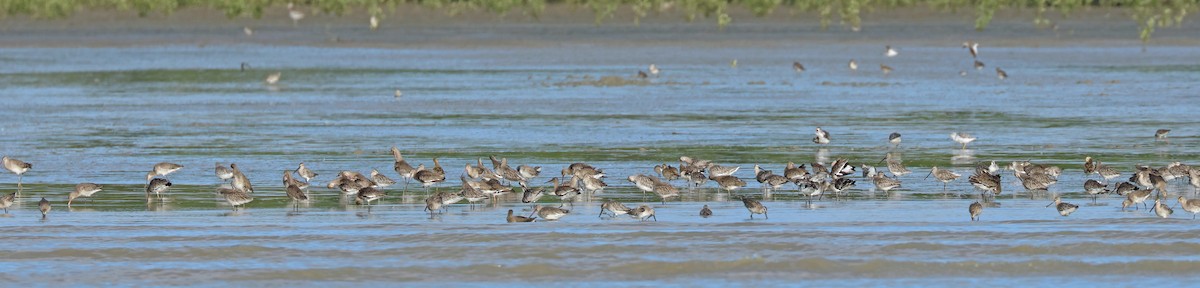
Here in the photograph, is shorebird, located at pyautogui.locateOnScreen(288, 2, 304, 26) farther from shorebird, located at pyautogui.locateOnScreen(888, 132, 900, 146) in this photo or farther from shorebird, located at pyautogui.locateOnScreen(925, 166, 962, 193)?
shorebird, located at pyautogui.locateOnScreen(925, 166, 962, 193)

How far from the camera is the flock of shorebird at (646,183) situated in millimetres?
14148

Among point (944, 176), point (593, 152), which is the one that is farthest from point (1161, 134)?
point (593, 152)

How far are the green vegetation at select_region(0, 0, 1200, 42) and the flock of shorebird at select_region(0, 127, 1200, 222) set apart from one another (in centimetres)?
3464

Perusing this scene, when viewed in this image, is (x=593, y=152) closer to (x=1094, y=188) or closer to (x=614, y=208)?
(x=614, y=208)

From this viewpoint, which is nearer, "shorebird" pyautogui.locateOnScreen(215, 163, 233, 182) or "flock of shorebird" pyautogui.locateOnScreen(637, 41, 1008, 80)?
"shorebird" pyautogui.locateOnScreen(215, 163, 233, 182)

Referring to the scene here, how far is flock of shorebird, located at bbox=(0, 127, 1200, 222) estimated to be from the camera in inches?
557

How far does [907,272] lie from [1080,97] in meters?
16.5

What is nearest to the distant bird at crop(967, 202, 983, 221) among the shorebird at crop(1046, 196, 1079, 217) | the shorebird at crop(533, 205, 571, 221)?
the shorebird at crop(1046, 196, 1079, 217)

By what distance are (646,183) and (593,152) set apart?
4026mm

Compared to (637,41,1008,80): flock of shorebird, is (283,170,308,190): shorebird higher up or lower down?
lower down

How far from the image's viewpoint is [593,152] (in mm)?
19266

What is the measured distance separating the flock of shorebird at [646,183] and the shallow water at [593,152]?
0.13 meters

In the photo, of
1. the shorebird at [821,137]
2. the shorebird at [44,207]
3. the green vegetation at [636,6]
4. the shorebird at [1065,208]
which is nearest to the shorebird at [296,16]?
the green vegetation at [636,6]

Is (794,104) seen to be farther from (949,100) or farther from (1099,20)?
(1099,20)
